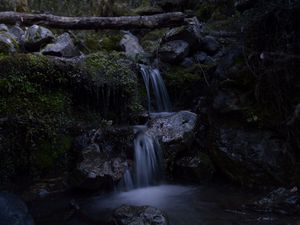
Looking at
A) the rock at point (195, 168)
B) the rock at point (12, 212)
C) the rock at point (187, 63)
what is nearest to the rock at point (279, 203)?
the rock at point (195, 168)

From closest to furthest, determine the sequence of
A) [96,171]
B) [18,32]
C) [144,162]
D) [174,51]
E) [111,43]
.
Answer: [96,171] → [144,162] → [18,32] → [174,51] → [111,43]

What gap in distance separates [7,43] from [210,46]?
4466mm

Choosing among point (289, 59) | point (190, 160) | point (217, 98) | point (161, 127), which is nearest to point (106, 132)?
point (161, 127)

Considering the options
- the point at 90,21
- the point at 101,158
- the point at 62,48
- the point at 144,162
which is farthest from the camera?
the point at 90,21

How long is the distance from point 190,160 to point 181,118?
90 centimetres

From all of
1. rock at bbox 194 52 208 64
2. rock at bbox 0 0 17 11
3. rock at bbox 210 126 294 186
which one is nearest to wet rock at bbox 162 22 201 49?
rock at bbox 194 52 208 64

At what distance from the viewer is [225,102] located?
23.0ft

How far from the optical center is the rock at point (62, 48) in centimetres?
850

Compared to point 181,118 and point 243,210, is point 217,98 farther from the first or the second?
point 243,210

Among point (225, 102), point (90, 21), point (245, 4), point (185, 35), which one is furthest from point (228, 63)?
point (90, 21)

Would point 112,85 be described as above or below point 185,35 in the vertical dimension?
below

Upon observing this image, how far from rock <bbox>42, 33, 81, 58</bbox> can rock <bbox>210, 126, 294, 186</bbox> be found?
373 cm

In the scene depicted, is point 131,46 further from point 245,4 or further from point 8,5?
point 8,5

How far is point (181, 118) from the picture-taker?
7449 mm
